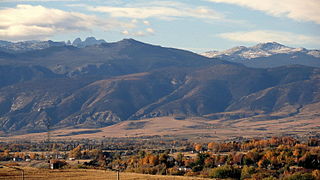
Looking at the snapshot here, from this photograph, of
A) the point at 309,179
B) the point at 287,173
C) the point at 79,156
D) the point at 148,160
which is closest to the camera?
the point at 309,179

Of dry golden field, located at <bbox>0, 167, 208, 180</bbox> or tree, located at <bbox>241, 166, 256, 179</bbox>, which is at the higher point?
dry golden field, located at <bbox>0, 167, 208, 180</bbox>

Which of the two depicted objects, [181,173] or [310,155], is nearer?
[181,173]

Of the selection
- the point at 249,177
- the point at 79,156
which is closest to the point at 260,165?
the point at 249,177

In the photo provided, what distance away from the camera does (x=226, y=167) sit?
11938cm

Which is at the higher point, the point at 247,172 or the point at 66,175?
the point at 66,175

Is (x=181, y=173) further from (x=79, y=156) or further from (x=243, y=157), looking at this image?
(x=79, y=156)

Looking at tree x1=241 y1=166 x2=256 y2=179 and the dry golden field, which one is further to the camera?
tree x1=241 y1=166 x2=256 y2=179

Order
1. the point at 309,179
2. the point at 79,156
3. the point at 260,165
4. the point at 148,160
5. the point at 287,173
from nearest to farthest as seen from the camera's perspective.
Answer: the point at 309,179 < the point at 287,173 < the point at 260,165 < the point at 148,160 < the point at 79,156

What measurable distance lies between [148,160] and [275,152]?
93.2 ft

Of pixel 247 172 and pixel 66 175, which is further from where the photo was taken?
pixel 247 172

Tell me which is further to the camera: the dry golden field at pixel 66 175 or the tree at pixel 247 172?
the tree at pixel 247 172

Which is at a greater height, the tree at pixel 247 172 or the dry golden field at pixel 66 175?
the dry golden field at pixel 66 175

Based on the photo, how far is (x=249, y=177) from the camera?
370 ft

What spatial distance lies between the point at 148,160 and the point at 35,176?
4878 cm
